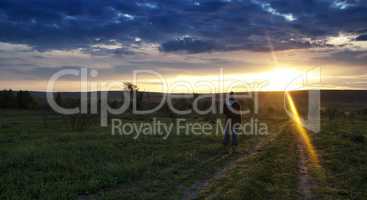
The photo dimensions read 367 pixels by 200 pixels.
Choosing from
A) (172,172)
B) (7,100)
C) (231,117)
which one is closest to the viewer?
(172,172)

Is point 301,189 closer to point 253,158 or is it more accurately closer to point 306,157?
point 253,158

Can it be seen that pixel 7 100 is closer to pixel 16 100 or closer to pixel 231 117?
pixel 16 100

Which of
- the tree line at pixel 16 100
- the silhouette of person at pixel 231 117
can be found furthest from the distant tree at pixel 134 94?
the silhouette of person at pixel 231 117

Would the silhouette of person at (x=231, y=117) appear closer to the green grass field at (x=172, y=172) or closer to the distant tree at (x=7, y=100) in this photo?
the green grass field at (x=172, y=172)

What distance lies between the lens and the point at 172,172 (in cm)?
1012

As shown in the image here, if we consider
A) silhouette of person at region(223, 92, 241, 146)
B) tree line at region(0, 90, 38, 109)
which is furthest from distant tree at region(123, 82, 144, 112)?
silhouette of person at region(223, 92, 241, 146)

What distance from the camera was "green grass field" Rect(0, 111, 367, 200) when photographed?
7953 millimetres

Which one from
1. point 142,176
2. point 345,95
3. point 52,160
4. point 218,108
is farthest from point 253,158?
point 345,95

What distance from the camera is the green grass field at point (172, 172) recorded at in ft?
26.1

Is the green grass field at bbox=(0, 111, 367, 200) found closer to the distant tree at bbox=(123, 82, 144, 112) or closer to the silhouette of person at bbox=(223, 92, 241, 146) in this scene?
the silhouette of person at bbox=(223, 92, 241, 146)

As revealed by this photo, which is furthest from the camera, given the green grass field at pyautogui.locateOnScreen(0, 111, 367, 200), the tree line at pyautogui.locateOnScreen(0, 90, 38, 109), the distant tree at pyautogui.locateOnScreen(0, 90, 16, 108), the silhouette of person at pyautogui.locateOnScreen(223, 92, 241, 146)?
the tree line at pyautogui.locateOnScreen(0, 90, 38, 109)

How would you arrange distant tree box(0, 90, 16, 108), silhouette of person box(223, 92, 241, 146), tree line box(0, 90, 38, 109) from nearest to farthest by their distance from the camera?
silhouette of person box(223, 92, 241, 146) → distant tree box(0, 90, 16, 108) → tree line box(0, 90, 38, 109)

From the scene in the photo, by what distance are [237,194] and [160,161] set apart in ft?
14.6

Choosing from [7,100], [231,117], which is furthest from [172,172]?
[7,100]
